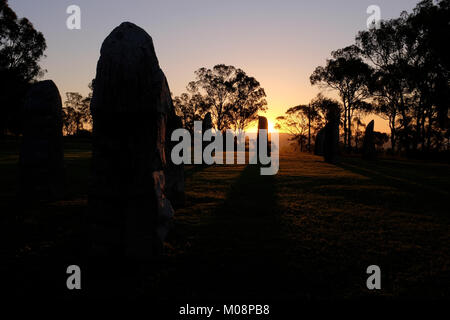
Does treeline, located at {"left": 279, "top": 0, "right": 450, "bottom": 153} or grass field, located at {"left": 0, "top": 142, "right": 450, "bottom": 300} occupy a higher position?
treeline, located at {"left": 279, "top": 0, "right": 450, "bottom": 153}

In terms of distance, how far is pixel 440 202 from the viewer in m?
8.27

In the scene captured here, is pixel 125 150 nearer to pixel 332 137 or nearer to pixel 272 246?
pixel 272 246

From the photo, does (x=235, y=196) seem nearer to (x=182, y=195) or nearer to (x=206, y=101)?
(x=182, y=195)

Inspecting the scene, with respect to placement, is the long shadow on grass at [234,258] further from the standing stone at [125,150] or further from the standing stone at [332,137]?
the standing stone at [332,137]

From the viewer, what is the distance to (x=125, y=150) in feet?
13.1

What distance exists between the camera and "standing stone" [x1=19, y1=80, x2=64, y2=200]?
7551 millimetres

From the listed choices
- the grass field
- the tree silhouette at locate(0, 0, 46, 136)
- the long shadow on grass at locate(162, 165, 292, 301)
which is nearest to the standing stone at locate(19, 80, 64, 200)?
the grass field

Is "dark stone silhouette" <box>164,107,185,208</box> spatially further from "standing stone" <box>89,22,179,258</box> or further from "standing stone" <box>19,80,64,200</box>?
"standing stone" <box>89,22,179,258</box>

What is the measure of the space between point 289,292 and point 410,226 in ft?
12.9

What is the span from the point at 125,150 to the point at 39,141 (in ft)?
16.0

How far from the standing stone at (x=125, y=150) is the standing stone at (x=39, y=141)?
4.50 metres

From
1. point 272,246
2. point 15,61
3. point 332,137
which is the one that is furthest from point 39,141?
point 15,61

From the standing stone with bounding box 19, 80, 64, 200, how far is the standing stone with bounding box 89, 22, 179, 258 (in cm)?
450
